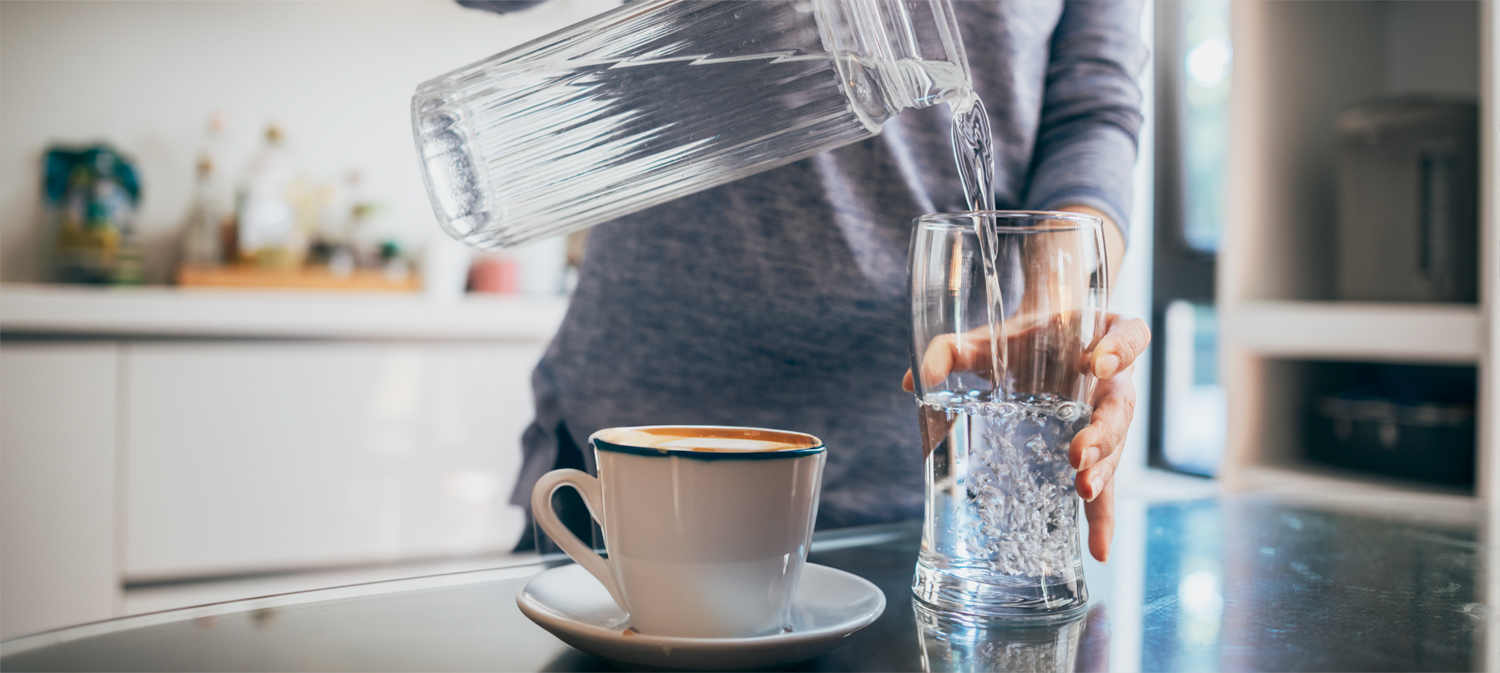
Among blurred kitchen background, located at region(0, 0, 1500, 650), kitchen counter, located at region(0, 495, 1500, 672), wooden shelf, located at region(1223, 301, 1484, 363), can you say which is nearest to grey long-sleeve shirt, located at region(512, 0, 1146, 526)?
kitchen counter, located at region(0, 495, 1500, 672)

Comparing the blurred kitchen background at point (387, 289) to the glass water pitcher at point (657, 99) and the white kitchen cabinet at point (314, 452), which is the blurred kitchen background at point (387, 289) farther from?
the glass water pitcher at point (657, 99)

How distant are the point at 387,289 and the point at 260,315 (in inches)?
17.9

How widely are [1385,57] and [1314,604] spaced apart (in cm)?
192

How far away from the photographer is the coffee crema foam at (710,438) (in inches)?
15.8

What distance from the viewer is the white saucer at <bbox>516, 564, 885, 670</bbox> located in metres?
0.33

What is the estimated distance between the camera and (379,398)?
1698mm

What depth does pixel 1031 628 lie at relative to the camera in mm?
404

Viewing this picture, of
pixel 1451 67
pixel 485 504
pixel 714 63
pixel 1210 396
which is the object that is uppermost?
pixel 1451 67

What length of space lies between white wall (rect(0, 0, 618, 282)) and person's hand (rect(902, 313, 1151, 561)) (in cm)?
159

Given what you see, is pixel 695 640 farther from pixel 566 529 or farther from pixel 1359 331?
pixel 1359 331

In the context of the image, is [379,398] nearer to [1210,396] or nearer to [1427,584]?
[1427,584]

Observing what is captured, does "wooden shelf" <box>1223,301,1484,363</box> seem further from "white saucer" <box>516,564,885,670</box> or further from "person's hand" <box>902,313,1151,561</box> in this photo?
Answer: "white saucer" <box>516,564,885,670</box>

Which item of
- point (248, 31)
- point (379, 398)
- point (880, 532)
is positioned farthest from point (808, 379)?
point (248, 31)

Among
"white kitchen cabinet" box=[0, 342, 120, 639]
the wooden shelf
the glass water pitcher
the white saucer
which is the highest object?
the glass water pitcher
